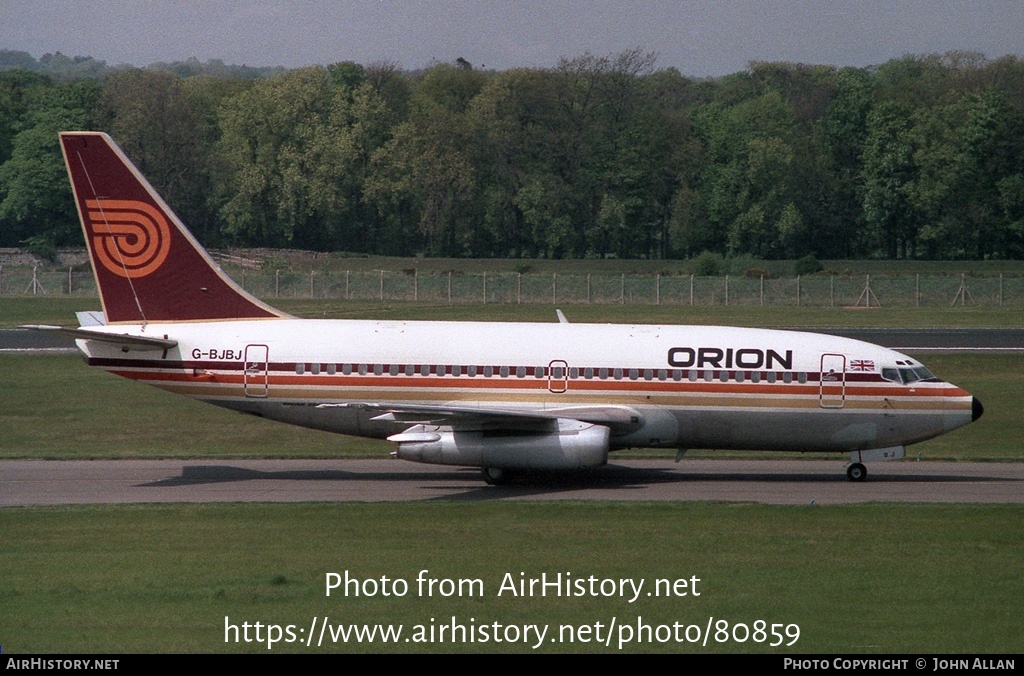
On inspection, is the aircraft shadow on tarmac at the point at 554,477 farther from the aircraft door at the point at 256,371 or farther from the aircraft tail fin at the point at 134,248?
the aircraft tail fin at the point at 134,248

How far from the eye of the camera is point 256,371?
28.6m

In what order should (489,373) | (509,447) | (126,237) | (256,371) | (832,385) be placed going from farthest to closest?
(126,237) < (256,371) < (489,373) < (832,385) < (509,447)

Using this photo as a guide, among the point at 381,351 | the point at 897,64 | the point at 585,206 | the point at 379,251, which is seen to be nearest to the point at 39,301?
the point at 379,251

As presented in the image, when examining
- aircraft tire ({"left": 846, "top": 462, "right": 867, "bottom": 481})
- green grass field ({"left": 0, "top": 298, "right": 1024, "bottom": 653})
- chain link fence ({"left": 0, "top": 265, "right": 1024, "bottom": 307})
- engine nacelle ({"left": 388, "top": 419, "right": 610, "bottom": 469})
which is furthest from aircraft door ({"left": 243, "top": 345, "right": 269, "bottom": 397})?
chain link fence ({"left": 0, "top": 265, "right": 1024, "bottom": 307})

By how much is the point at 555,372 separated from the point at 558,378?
0.16 meters

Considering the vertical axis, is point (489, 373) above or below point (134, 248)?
below

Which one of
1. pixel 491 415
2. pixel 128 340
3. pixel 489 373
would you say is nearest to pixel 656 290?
pixel 489 373

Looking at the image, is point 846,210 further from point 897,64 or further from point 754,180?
point 897,64

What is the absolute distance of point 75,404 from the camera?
39.6 m

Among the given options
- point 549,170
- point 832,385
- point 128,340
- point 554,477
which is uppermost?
point 549,170

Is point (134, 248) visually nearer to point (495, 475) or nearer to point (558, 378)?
point (495, 475)

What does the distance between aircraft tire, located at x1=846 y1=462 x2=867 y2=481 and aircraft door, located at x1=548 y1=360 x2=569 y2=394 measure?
7.11m

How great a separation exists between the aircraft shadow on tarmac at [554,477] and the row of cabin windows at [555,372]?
253 cm

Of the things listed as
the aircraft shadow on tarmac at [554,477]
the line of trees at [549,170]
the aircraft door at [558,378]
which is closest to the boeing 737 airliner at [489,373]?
the aircraft door at [558,378]
